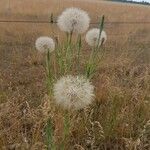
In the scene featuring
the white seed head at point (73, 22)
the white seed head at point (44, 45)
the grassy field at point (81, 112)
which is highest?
the white seed head at point (73, 22)

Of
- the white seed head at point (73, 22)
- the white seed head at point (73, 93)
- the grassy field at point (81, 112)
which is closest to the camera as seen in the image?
the white seed head at point (73, 93)

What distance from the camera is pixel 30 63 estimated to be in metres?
8.55

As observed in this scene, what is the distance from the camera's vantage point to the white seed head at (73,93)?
298 cm

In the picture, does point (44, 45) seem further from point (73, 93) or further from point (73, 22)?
point (73, 93)

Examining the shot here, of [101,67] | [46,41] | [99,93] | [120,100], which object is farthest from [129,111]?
[101,67]

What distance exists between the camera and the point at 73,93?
302cm

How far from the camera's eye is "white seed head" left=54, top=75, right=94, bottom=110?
2.98 m

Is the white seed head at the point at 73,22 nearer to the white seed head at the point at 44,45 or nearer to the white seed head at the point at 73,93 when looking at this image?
the white seed head at the point at 44,45

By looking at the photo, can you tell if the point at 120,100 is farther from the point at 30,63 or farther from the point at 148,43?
the point at 148,43

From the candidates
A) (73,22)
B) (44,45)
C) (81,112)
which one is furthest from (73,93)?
(81,112)

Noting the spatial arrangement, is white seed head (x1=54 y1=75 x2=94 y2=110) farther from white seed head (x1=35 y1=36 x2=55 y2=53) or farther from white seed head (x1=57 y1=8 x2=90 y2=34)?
white seed head (x1=35 y1=36 x2=55 y2=53)

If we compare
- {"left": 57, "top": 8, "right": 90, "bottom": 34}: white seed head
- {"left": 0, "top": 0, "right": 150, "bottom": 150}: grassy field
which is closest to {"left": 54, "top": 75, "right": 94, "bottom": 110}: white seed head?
{"left": 0, "top": 0, "right": 150, "bottom": 150}: grassy field

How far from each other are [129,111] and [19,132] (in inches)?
43.0

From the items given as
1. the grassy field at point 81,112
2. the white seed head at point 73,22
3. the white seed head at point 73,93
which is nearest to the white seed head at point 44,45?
the grassy field at point 81,112
